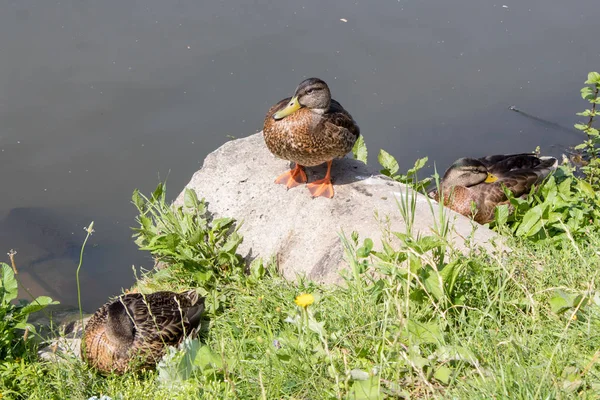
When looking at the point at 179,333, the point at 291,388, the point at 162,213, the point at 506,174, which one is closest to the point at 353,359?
the point at 291,388

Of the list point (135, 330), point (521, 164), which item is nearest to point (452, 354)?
point (135, 330)

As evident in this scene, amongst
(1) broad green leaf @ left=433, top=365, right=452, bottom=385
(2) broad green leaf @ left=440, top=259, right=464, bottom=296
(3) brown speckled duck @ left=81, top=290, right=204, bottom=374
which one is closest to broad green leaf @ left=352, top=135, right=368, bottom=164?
(3) brown speckled duck @ left=81, top=290, right=204, bottom=374

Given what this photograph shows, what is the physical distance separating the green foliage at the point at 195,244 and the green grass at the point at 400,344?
32 centimetres

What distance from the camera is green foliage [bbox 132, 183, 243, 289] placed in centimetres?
443

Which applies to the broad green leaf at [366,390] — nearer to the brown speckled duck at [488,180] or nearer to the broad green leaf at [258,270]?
the broad green leaf at [258,270]

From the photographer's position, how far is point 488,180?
564cm

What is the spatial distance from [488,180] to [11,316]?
3.75 metres

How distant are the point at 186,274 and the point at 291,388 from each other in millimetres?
1958

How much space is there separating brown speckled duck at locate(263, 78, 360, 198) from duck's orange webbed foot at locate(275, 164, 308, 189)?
0.15m

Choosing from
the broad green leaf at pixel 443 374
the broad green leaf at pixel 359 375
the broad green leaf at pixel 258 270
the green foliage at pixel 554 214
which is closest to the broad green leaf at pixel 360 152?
the green foliage at pixel 554 214

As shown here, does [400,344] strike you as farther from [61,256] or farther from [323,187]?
[61,256]

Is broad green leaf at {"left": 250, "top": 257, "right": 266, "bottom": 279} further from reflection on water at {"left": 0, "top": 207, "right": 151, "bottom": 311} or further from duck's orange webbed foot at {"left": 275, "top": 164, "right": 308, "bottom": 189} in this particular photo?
reflection on water at {"left": 0, "top": 207, "right": 151, "bottom": 311}

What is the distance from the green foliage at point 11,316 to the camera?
3.72 m

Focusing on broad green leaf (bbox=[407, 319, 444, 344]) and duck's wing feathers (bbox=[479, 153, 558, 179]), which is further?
duck's wing feathers (bbox=[479, 153, 558, 179])
